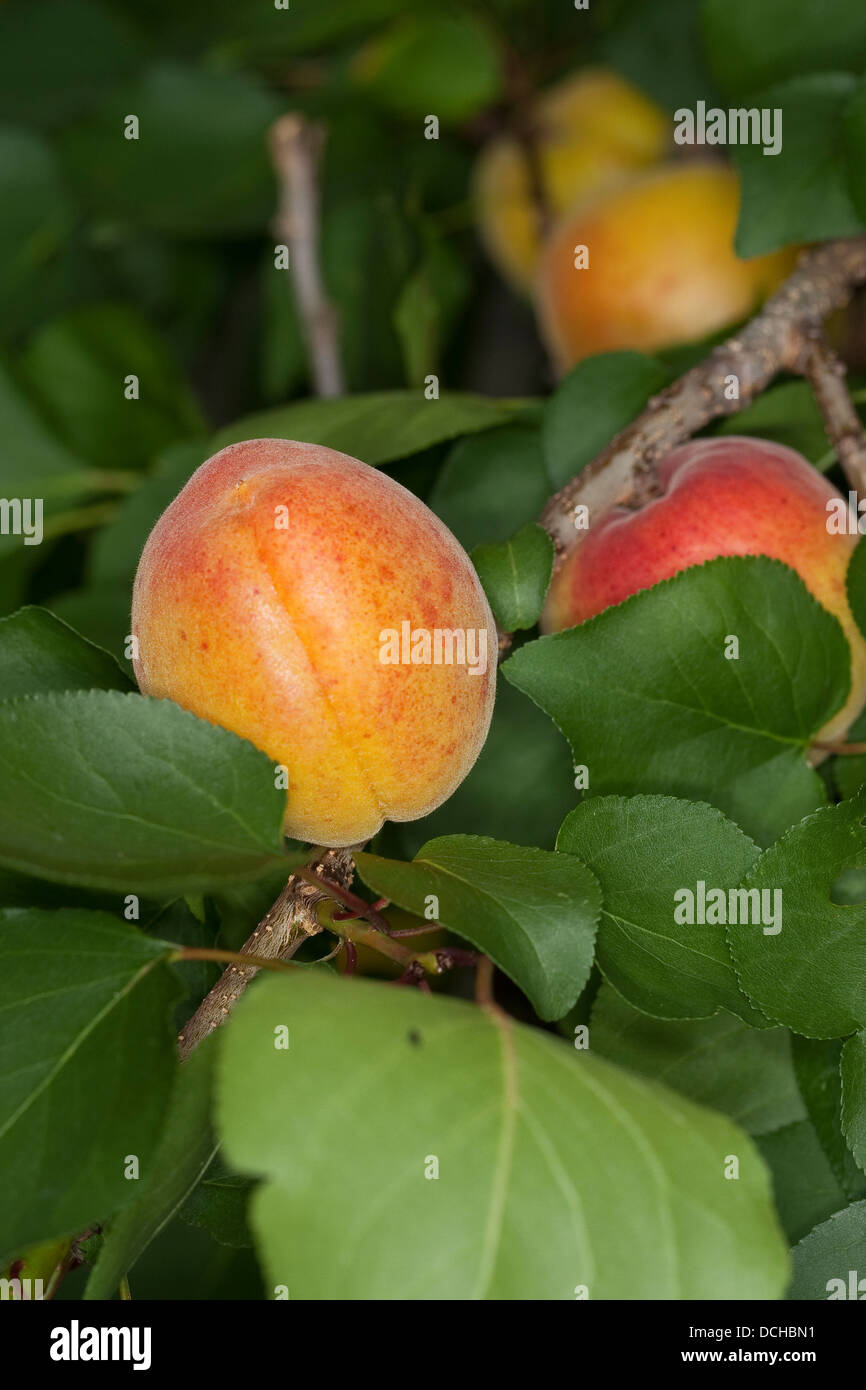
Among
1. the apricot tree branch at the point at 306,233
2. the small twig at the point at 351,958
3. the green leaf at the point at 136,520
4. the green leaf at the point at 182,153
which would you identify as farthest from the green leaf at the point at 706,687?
the green leaf at the point at 182,153

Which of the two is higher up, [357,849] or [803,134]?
[803,134]

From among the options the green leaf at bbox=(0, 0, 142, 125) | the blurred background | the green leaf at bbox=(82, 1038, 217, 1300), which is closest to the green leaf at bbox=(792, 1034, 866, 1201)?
the green leaf at bbox=(82, 1038, 217, 1300)

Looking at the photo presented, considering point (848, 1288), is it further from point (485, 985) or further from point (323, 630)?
point (323, 630)
